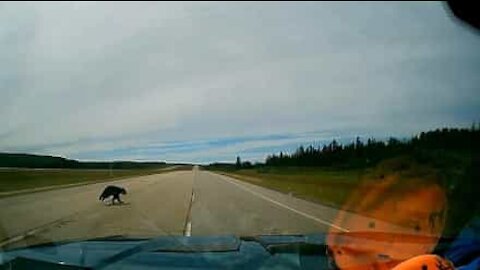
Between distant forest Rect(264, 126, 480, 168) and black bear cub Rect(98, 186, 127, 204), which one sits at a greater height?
distant forest Rect(264, 126, 480, 168)

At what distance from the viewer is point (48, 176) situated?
5574 mm

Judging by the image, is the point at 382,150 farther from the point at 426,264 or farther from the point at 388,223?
the point at 426,264

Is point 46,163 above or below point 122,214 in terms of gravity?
above

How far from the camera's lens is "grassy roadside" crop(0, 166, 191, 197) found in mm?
5215

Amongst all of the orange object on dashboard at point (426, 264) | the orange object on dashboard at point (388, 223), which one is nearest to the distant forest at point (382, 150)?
the orange object on dashboard at point (388, 223)

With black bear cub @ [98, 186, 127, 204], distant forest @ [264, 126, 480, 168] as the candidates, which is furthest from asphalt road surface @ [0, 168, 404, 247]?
distant forest @ [264, 126, 480, 168]

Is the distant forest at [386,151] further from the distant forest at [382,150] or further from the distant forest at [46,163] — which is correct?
the distant forest at [46,163]

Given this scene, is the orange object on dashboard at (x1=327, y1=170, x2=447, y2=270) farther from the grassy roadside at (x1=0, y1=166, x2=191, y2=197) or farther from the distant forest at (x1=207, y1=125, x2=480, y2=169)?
the grassy roadside at (x1=0, y1=166, x2=191, y2=197)

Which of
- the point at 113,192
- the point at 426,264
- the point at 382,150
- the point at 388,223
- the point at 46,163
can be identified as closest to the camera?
the point at 426,264

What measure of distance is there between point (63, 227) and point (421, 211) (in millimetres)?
3278

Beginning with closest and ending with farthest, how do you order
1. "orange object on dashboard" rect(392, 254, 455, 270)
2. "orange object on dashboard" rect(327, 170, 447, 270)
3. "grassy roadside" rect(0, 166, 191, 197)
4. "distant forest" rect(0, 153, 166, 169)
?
"orange object on dashboard" rect(392, 254, 455, 270) → "orange object on dashboard" rect(327, 170, 447, 270) → "distant forest" rect(0, 153, 166, 169) → "grassy roadside" rect(0, 166, 191, 197)

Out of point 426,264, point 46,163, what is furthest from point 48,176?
point 426,264

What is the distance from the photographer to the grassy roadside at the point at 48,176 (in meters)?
5.21

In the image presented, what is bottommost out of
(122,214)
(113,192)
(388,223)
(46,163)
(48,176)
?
(388,223)
